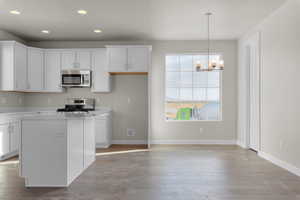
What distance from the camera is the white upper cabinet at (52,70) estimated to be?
6.16m

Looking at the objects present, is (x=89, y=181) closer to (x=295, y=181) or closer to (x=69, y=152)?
(x=69, y=152)

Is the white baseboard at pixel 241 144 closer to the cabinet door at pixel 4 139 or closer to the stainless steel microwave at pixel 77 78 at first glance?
the stainless steel microwave at pixel 77 78

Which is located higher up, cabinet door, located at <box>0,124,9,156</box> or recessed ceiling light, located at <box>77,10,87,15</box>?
recessed ceiling light, located at <box>77,10,87,15</box>

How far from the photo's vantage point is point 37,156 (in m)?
3.12

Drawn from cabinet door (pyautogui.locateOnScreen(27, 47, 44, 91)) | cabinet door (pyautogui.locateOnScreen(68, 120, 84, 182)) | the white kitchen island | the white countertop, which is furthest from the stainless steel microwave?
the white kitchen island

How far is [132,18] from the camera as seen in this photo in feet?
15.9

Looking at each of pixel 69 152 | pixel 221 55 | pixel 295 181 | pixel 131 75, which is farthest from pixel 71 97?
pixel 295 181

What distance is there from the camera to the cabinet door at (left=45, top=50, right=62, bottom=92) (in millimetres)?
6160

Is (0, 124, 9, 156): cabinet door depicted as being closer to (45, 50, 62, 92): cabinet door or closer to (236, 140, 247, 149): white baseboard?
(45, 50, 62, 92): cabinet door

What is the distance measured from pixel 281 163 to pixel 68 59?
5.14m

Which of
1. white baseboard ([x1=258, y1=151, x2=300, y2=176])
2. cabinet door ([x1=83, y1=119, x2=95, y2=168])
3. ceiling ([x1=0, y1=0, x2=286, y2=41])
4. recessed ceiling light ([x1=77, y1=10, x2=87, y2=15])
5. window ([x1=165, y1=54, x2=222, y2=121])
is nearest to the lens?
white baseboard ([x1=258, y1=151, x2=300, y2=176])

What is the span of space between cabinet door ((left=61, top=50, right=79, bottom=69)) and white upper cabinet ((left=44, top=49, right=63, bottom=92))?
0.10 m

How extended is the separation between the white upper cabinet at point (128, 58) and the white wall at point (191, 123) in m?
0.55

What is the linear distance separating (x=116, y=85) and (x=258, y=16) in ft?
11.9
